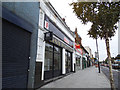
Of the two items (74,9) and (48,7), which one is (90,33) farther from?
(48,7)

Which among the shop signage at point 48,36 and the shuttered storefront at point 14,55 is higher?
the shop signage at point 48,36

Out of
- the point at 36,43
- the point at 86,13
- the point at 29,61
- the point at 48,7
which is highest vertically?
the point at 48,7

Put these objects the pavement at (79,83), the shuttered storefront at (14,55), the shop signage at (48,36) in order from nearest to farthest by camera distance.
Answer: the shuttered storefront at (14,55)
the pavement at (79,83)
the shop signage at (48,36)

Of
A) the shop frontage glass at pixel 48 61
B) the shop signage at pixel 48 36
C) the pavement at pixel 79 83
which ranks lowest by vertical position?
the pavement at pixel 79 83

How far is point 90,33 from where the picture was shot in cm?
733

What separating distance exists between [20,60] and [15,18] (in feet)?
7.22

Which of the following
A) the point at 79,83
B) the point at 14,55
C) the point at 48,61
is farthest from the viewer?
the point at 48,61

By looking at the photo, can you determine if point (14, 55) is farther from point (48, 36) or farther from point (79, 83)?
point (79, 83)

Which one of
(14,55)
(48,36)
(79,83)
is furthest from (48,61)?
(14,55)

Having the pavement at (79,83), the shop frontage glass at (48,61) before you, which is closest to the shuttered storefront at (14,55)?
the pavement at (79,83)

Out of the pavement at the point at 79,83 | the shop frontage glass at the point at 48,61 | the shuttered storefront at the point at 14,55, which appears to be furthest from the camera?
the shop frontage glass at the point at 48,61

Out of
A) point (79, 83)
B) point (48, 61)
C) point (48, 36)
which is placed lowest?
point (79, 83)

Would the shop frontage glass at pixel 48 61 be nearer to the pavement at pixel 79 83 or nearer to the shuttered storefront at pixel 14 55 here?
the pavement at pixel 79 83

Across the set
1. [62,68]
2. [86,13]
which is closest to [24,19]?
[86,13]
